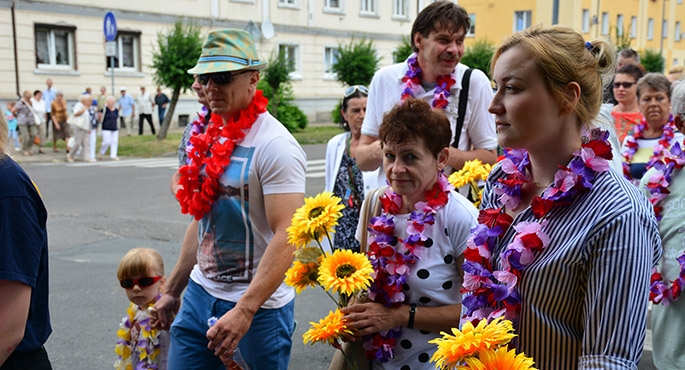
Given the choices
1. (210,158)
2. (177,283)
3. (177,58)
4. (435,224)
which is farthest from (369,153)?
(177,58)

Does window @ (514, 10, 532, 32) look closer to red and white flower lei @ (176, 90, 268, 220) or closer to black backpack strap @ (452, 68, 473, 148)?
black backpack strap @ (452, 68, 473, 148)

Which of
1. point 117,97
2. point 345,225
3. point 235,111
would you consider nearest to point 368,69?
point 117,97

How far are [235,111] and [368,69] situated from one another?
91.8 feet

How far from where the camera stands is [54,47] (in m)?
28.2

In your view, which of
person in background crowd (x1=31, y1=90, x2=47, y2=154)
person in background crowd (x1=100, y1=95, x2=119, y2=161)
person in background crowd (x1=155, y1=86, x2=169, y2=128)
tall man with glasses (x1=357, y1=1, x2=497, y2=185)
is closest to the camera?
tall man with glasses (x1=357, y1=1, x2=497, y2=185)

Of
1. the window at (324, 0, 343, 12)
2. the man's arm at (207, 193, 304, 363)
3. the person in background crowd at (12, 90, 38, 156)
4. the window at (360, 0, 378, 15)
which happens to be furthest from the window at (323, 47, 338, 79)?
the man's arm at (207, 193, 304, 363)

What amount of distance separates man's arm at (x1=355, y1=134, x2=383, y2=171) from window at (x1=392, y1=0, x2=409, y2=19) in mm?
38005

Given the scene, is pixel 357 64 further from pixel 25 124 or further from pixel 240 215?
pixel 240 215

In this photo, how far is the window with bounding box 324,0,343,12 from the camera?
3775 cm

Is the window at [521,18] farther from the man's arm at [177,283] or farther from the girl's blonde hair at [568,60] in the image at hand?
the girl's blonde hair at [568,60]

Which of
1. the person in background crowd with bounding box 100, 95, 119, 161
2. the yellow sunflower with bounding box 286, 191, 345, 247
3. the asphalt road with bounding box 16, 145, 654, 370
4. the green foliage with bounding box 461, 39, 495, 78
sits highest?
the green foliage with bounding box 461, 39, 495, 78

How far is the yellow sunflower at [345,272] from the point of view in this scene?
2738mm

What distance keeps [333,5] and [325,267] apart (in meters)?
36.9

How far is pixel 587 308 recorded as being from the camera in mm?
1863
